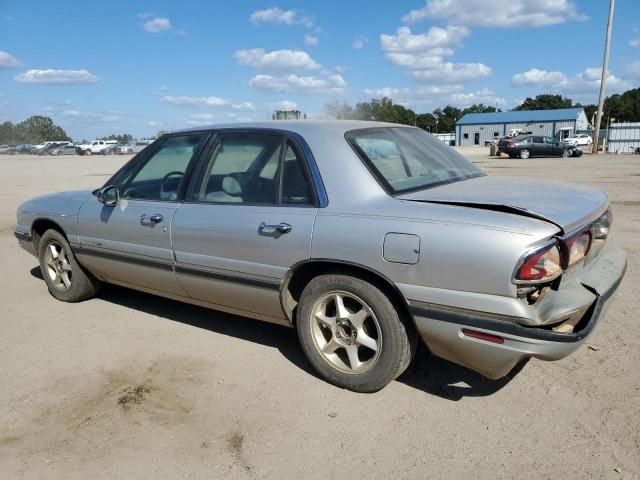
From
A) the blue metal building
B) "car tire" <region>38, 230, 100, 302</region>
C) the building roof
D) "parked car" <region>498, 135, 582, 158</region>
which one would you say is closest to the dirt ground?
"car tire" <region>38, 230, 100, 302</region>

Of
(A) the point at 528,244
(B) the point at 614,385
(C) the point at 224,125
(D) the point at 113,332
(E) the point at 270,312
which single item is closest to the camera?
(A) the point at 528,244

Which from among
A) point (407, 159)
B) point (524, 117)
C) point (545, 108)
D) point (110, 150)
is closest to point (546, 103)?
point (545, 108)

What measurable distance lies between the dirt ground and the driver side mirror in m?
1.04

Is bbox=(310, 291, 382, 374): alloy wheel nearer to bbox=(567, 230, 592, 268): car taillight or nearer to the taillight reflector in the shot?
the taillight reflector

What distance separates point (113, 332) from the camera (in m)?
4.24

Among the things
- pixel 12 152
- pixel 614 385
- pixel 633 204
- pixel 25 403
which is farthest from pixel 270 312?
pixel 12 152

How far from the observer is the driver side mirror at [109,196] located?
4121 mm

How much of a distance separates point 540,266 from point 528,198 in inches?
22.3

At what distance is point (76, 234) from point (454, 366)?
10.9ft

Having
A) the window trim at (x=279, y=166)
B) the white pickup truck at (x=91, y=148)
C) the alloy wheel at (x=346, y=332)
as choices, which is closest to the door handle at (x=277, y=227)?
the window trim at (x=279, y=166)

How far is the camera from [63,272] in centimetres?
496

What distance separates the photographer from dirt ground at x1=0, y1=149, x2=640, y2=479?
2.52m

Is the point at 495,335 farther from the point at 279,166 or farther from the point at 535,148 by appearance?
the point at 535,148

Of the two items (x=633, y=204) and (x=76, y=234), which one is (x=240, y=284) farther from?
(x=633, y=204)
